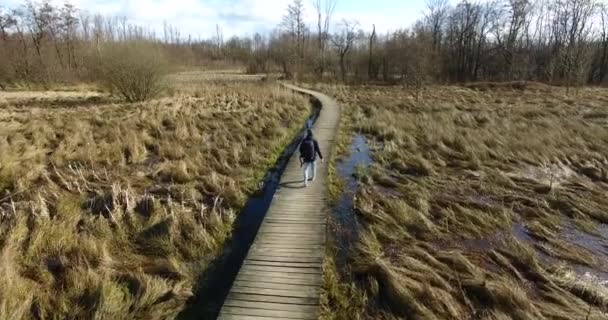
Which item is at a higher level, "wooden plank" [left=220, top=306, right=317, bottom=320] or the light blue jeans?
the light blue jeans

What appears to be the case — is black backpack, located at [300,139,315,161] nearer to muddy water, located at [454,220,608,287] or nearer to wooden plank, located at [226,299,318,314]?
muddy water, located at [454,220,608,287]

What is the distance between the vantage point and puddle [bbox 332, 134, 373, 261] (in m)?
7.61

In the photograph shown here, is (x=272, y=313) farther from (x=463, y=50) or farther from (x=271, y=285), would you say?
(x=463, y=50)

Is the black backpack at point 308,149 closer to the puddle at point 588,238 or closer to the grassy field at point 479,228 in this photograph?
the grassy field at point 479,228

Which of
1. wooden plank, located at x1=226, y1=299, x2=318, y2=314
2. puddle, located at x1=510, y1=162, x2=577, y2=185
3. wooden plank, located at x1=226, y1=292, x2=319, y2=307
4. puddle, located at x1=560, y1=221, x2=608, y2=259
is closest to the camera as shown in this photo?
wooden plank, located at x1=226, y1=299, x2=318, y2=314

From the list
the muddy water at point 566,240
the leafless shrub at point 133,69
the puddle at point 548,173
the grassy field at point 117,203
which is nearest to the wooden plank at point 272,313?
the grassy field at point 117,203

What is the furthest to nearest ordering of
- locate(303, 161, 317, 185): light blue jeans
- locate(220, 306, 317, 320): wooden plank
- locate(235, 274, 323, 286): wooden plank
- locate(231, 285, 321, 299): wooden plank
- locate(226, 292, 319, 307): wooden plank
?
locate(303, 161, 317, 185): light blue jeans → locate(235, 274, 323, 286): wooden plank → locate(231, 285, 321, 299): wooden plank → locate(226, 292, 319, 307): wooden plank → locate(220, 306, 317, 320): wooden plank

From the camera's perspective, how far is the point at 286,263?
20.2ft

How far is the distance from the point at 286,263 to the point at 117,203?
452cm

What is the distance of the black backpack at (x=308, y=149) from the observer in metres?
9.47

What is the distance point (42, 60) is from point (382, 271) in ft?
130

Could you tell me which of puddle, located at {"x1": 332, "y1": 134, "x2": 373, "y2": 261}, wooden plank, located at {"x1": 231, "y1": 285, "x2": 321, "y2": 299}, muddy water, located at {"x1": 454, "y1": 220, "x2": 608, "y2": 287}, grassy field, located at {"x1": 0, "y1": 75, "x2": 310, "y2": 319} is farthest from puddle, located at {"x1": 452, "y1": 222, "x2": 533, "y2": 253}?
grassy field, located at {"x1": 0, "y1": 75, "x2": 310, "y2": 319}

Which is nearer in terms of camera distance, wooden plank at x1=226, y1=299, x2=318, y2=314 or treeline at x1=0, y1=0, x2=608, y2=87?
wooden plank at x1=226, y1=299, x2=318, y2=314

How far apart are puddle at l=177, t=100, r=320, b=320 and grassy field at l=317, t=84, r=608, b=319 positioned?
168 cm
